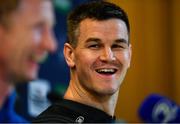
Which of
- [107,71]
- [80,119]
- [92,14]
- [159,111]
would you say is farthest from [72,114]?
[159,111]

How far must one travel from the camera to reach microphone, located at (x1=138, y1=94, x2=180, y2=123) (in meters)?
1.61

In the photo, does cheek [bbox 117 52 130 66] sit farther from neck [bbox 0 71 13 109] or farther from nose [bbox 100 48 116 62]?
neck [bbox 0 71 13 109]

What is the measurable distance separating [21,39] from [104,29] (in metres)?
0.70

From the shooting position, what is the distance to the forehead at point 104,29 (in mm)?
1137

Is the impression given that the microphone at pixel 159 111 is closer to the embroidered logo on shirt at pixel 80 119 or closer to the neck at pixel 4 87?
the embroidered logo on shirt at pixel 80 119

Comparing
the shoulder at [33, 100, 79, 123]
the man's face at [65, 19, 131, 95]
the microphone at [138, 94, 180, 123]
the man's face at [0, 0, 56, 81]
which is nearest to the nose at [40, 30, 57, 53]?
the man's face at [0, 0, 56, 81]

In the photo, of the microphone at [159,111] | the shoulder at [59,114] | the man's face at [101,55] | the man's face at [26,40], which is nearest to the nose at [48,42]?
the man's face at [26,40]

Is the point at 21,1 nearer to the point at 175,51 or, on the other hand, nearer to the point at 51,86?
the point at 51,86

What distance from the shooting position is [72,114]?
43.5 inches

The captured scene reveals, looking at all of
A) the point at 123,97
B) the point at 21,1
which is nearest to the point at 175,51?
the point at 123,97

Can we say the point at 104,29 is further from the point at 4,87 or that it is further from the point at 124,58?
the point at 4,87

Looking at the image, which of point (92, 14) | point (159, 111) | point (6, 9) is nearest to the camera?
point (6, 9)

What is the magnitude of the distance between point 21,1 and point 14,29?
0.03m

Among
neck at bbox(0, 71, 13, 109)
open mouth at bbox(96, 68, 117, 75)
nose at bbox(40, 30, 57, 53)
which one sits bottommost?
open mouth at bbox(96, 68, 117, 75)
